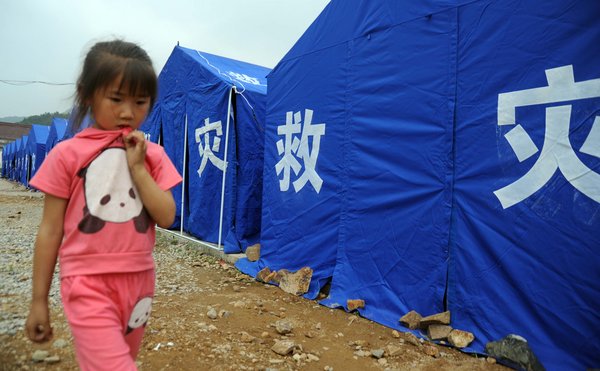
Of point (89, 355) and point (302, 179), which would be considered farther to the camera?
point (302, 179)

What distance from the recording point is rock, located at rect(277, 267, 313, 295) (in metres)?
3.79

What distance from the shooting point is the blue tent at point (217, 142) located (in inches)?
→ 214

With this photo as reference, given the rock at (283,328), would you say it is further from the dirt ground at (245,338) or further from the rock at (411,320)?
the rock at (411,320)

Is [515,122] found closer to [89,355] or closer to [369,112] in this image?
[369,112]

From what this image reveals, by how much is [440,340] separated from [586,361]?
0.80 metres

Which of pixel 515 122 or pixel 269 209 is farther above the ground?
pixel 515 122

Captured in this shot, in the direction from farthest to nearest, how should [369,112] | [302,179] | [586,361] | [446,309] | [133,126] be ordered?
[302,179], [369,112], [446,309], [586,361], [133,126]

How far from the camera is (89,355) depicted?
1037mm

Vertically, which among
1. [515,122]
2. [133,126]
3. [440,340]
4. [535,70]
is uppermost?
[535,70]

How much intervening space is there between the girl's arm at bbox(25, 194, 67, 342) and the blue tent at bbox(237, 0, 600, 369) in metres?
2.42

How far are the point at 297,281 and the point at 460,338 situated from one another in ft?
5.35

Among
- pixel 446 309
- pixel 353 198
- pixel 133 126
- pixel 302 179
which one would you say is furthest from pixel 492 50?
pixel 133 126

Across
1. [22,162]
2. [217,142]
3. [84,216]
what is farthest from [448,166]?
[22,162]

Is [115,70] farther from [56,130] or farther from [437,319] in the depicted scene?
[56,130]
